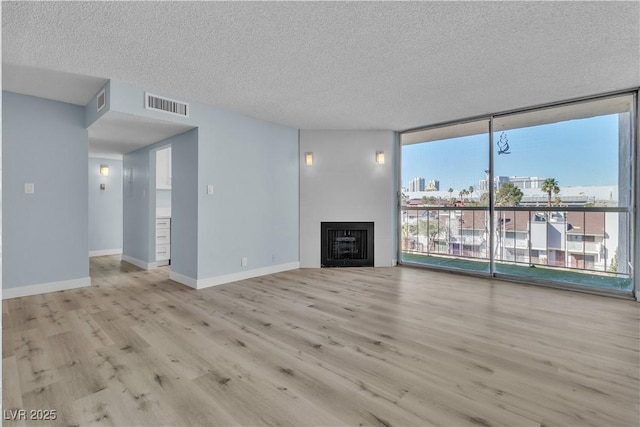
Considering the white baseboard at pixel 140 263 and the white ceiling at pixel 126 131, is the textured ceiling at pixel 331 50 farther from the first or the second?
the white baseboard at pixel 140 263

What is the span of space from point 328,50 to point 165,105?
7.13 feet

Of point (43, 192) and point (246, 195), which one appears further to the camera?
point (246, 195)

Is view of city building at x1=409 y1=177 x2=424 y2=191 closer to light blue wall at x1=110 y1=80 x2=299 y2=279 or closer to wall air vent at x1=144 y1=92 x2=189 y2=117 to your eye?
light blue wall at x1=110 y1=80 x2=299 y2=279

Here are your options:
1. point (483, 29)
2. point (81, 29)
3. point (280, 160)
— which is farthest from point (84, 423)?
point (280, 160)

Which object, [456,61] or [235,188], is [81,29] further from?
[456,61]

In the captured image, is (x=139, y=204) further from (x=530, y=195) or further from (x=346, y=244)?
(x=530, y=195)

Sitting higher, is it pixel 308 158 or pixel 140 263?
pixel 308 158

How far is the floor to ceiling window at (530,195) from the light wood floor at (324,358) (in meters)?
0.83

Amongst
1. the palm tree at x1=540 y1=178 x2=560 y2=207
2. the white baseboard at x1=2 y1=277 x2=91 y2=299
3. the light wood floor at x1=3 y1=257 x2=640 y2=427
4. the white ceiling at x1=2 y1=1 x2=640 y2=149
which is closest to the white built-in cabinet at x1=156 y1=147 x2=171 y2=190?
the white ceiling at x1=2 y1=1 x2=640 y2=149

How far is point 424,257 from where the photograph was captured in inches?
232

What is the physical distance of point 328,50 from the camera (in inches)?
113

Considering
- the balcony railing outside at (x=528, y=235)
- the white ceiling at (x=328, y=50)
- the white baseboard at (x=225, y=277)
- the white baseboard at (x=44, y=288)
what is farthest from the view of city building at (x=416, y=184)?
the white baseboard at (x=44, y=288)

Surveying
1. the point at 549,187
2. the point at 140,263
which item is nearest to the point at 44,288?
the point at 140,263

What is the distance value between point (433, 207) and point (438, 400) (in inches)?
157
